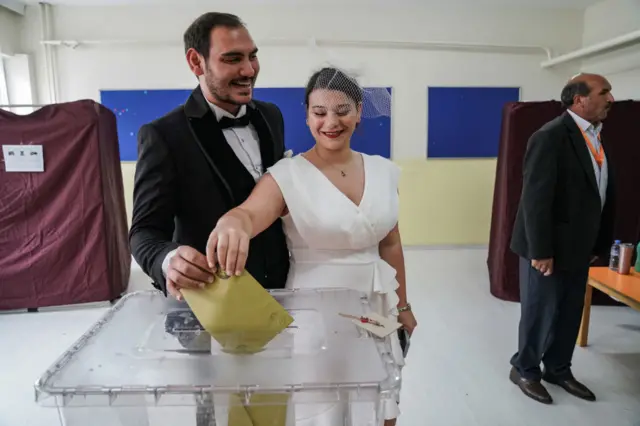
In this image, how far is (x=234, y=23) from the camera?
1.01 meters

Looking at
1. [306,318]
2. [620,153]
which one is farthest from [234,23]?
[620,153]

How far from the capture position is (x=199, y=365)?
2.39ft

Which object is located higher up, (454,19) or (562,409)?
(454,19)

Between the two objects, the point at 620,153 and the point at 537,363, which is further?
the point at 620,153

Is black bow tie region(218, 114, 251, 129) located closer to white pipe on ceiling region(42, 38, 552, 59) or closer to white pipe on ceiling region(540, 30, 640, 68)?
white pipe on ceiling region(42, 38, 552, 59)

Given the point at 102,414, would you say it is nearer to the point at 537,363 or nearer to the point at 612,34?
the point at 537,363

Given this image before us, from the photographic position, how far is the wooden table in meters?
2.29

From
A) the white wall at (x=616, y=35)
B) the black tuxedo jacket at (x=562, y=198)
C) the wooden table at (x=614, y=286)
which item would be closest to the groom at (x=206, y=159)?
the black tuxedo jacket at (x=562, y=198)

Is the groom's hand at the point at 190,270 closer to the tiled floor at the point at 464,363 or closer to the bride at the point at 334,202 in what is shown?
the bride at the point at 334,202

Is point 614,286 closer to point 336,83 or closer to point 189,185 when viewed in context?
point 336,83

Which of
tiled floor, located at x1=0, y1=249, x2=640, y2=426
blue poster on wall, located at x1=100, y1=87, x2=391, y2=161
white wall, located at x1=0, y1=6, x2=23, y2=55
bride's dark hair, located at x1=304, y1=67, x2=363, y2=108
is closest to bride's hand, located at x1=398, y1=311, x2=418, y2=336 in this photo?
bride's dark hair, located at x1=304, y1=67, x2=363, y2=108

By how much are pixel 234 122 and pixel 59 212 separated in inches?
Answer: 112

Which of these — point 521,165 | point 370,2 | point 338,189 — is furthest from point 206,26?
point 370,2

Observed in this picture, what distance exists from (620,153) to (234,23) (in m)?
3.27
